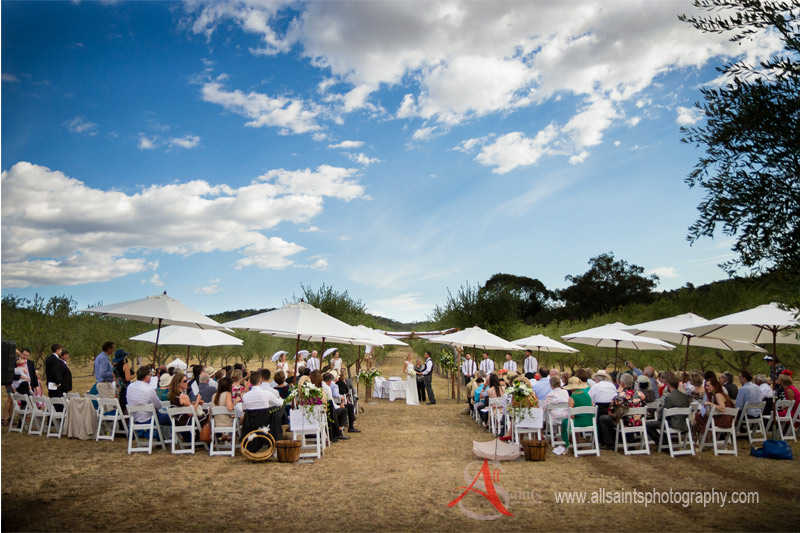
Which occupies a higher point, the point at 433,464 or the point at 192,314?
the point at 192,314

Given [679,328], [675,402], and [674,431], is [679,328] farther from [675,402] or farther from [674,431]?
[674,431]

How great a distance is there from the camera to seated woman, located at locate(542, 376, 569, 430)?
9742 millimetres

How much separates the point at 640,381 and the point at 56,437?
12.0 m

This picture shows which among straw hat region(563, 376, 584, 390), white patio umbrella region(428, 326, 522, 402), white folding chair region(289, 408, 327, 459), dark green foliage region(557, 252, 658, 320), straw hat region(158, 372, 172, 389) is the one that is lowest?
white folding chair region(289, 408, 327, 459)

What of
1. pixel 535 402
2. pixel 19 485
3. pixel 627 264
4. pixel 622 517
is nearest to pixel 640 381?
pixel 535 402

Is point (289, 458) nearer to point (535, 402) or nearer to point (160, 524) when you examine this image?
point (160, 524)

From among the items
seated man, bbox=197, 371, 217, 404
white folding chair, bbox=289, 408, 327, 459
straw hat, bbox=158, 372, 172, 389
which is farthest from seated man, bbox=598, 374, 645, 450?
straw hat, bbox=158, 372, 172, 389

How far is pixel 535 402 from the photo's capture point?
31.7ft

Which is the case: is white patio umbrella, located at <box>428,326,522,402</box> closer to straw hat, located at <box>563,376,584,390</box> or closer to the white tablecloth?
the white tablecloth

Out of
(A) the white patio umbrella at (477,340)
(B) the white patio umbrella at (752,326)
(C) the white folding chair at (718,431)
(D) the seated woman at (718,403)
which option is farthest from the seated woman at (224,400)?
(B) the white patio umbrella at (752,326)

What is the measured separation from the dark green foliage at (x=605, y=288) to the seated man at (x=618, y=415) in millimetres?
45293

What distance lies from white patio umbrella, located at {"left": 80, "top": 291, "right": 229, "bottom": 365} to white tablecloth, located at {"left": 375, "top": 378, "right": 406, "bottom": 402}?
11.6 m

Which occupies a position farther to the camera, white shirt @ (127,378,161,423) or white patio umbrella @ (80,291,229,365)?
white patio umbrella @ (80,291,229,365)

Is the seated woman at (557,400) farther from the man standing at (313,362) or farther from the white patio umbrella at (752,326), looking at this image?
the man standing at (313,362)
